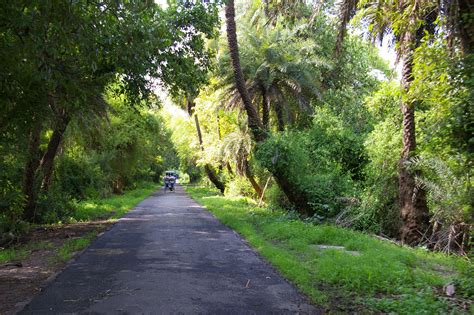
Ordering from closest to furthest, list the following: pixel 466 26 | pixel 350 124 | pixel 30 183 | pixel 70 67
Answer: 1. pixel 466 26
2. pixel 70 67
3. pixel 30 183
4. pixel 350 124

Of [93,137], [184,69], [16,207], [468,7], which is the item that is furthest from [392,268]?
[93,137]

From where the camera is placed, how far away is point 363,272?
738cm

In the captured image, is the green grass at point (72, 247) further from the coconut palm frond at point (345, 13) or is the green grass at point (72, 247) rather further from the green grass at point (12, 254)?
the coconut palm frond at point (345, 13)

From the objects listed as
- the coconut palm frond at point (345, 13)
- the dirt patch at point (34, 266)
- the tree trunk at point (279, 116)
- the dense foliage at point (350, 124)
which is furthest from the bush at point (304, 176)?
the dirt patch at point (34, 266)

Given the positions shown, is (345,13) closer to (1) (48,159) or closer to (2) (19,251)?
(2) (19,251)

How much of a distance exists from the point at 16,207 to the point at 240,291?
6.92 metres

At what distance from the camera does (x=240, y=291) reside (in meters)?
6.82

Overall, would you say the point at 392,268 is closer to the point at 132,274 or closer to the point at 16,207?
the point at 132,274

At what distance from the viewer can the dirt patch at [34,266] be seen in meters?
6.67

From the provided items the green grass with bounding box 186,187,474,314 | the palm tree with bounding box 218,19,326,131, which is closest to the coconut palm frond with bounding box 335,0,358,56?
the green grass with bounding box 186,187,474,314

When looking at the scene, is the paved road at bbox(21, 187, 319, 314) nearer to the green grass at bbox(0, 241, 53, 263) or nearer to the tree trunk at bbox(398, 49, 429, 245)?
the green grass at bbox(0, 241, 53, 263)

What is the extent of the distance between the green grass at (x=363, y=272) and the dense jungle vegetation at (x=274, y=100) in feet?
4.04

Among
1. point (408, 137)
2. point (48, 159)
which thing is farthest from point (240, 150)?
point (408, 137)

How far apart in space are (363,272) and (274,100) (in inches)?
597
